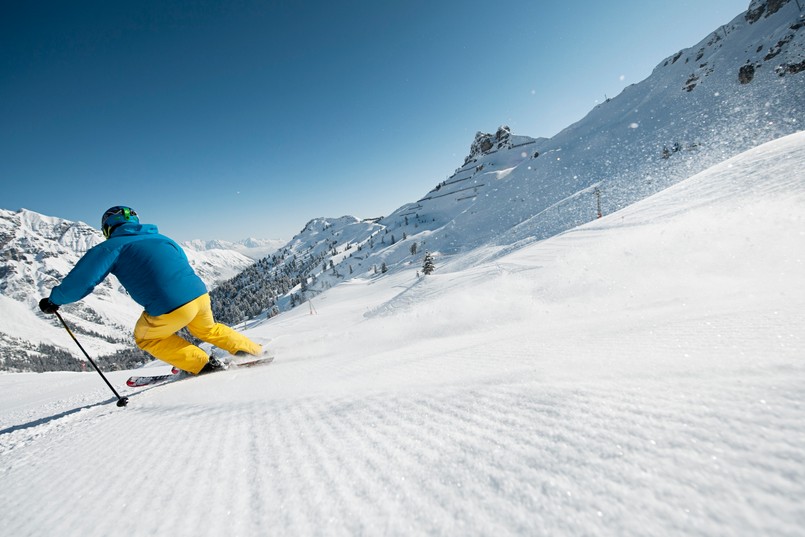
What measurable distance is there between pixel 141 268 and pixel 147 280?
17 centimetres

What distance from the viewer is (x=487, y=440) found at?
1.42m

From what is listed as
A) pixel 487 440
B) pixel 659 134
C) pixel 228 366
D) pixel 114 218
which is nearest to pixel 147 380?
pixel 228 366

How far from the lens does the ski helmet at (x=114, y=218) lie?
4.12 meters

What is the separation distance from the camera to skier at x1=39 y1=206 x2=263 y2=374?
367 cm

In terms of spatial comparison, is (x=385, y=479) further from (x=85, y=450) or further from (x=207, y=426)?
(x=85, y=450)

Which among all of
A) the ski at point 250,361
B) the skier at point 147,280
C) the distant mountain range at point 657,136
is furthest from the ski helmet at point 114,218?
the distant mountain range at point 657,136

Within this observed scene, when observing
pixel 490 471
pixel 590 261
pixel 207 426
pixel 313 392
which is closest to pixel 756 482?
pixel 490 471

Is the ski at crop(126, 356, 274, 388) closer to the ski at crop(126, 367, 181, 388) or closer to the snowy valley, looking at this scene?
the ski at crop(126, 367, 181, 388)

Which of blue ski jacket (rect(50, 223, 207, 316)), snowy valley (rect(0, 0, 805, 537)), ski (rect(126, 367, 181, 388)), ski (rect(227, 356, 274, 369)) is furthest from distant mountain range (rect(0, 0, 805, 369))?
blue ski jacket (rect(50, 223, 207, 316))

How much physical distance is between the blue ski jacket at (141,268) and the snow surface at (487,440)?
117 cm

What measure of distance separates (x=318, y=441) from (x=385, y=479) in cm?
63

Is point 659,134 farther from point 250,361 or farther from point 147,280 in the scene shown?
point 147,280

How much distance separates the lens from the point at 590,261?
19.0 feet

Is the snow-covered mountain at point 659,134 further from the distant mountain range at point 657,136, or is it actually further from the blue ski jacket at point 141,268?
the blue ski jacket at point 141,268
